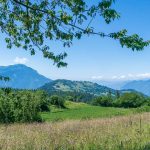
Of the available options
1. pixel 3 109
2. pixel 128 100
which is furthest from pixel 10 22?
pixel 128 100

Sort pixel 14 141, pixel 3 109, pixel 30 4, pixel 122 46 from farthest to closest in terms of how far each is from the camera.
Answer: pixel 3 109, pixel 14 141, pixel 30 4, pixel 122 46

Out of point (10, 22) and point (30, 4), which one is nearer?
A: point (30, 4)

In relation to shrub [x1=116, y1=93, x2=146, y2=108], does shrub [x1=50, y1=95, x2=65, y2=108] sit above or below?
below

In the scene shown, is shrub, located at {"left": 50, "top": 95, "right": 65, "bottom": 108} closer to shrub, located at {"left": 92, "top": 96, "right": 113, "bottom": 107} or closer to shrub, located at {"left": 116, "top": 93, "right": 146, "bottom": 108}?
shrub, located at {"left": 92, "top": 96, "right": 113, "bottom": 107}

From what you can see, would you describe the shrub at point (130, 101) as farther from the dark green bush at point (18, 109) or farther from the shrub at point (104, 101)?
the dark green bush at point (18, 109)

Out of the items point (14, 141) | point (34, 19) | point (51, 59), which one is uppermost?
point (34, 19)

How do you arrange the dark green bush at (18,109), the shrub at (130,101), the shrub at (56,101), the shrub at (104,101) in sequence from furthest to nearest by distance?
the shrub at (130,101) → the shrub at (104,101) → the shrub at (56,101) → the dark green bush at (18,109)

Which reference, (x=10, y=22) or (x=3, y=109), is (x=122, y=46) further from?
(x=3, y=109)

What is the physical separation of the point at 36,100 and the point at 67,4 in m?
36.4

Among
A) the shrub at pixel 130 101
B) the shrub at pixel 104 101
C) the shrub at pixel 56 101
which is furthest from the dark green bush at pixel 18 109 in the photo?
the shrub at pixel 130 101

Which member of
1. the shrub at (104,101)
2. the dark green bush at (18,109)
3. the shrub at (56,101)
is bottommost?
the dark green bush at (18,109)

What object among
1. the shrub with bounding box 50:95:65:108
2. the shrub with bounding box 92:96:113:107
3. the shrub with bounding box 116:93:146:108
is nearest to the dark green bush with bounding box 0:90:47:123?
the shrub with bounding box 50:95:65:108

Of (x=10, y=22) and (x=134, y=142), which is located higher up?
(x=10, y=22)

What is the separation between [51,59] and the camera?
9594 millimetres
